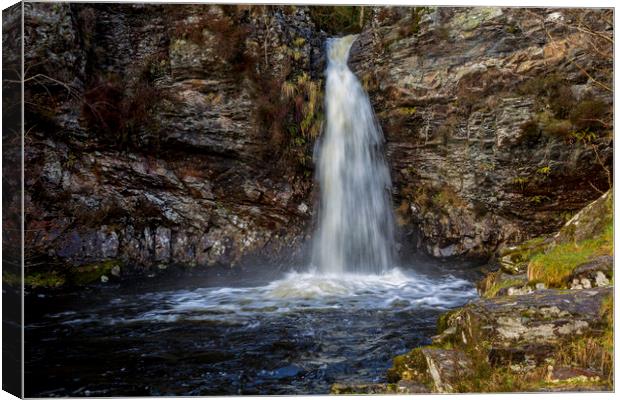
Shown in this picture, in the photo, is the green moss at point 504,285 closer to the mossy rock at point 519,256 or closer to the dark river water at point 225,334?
the mossy rock at point 519,256

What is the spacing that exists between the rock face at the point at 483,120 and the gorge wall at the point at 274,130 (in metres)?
0.03

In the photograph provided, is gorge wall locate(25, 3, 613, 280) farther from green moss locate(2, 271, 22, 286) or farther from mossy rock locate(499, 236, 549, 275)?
green moss locate(2, 271, 22, 286)

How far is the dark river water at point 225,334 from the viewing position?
16.0ft

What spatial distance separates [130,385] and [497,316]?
10.5ft

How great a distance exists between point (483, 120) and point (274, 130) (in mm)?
3826

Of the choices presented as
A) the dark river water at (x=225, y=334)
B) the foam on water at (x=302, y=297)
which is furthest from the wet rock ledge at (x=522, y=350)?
the foam on water at (x=302, y=297)

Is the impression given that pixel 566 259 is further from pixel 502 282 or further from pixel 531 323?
pixel 531 323

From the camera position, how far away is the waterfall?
10.3m

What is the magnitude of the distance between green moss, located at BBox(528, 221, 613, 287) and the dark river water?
55.8 inches

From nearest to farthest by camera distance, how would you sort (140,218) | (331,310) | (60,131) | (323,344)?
(323,344), (331,310), (60,131), (140,218)

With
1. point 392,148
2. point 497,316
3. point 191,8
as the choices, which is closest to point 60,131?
point 191,8

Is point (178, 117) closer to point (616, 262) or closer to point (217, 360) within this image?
point (217, 360)

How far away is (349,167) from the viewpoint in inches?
408

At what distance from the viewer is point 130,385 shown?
4.75 m
